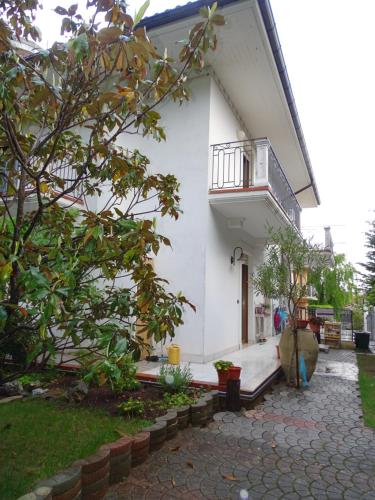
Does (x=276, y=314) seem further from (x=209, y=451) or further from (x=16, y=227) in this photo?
(x=16, y=227)

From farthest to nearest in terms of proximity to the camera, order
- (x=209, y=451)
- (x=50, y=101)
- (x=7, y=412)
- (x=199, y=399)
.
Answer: (x=199, y=399) < (x=7, y=412) < (x=209, y=451) < (x=50, y=101)

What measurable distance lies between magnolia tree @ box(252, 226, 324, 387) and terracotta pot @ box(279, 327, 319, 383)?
0.44 feet

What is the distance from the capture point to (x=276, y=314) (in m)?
14.4

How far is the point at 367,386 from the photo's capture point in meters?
7.12

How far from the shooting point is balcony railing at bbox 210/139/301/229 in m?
8.09

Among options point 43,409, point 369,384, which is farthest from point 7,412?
point 369,384

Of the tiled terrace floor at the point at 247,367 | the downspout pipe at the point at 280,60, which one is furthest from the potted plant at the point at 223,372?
the downspout pipe at the point at 280,60

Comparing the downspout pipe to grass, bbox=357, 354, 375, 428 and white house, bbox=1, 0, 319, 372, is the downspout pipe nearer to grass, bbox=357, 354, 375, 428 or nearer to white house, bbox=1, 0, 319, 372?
white house, bbox=1, 0, 319, 372

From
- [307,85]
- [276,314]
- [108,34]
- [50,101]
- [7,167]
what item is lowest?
[276,314]

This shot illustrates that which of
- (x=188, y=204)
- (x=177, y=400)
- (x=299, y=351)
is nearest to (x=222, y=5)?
A: (x=188, y=204)

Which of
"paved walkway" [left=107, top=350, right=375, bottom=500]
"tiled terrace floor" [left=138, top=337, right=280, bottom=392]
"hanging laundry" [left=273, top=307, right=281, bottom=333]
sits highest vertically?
"hanging laundry" [left=273, top=307, right=281, bottom=333]

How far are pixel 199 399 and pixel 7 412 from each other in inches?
99.3

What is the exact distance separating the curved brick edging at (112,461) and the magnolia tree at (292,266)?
2.98 m

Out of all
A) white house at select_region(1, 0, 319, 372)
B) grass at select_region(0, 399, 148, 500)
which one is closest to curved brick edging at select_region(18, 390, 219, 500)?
grass at select_region(0, 399, 148, 500)
